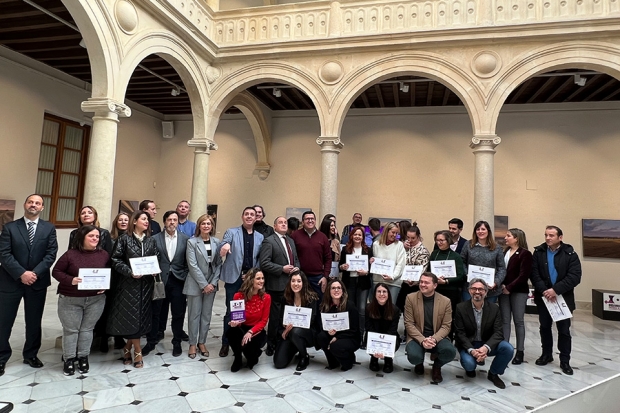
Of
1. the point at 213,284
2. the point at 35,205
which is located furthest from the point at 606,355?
the point at 35,205

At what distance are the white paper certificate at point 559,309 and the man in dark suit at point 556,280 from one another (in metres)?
0.05

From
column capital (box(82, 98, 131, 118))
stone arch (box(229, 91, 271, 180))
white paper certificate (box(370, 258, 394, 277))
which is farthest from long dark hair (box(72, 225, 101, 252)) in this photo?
stone arch (box(229, 91, 271, 180))

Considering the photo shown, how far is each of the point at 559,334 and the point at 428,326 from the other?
1753 mm

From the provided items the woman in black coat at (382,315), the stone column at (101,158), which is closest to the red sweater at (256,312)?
the woman in black coat at (382,315)

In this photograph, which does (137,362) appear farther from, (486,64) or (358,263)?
(486,64)

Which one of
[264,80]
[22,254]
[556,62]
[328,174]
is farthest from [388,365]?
[264,80]

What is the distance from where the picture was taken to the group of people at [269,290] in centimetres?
387

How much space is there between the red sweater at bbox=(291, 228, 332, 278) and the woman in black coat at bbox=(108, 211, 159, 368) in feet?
5.67

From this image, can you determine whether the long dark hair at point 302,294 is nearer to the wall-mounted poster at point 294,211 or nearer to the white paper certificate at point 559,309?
the white paper certificate at point 559,309

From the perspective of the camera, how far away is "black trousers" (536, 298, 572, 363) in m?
4.50

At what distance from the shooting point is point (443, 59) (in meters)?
7.23

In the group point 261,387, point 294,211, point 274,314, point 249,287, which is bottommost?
point 261,387

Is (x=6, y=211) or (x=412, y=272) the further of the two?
(x=6, y=211)

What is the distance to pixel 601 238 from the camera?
9211mm
